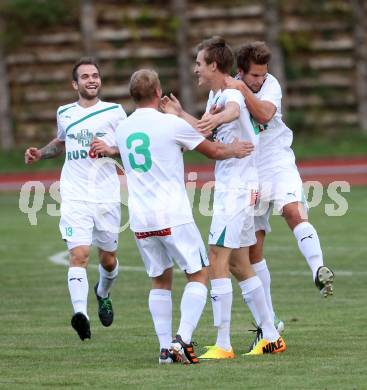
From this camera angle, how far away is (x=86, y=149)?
35.2ft

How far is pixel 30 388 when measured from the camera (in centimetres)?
773

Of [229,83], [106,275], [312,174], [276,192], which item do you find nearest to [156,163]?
[229,83]

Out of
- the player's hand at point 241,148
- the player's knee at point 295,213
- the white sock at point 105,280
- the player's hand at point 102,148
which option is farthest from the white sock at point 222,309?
the white sock at point 105,280

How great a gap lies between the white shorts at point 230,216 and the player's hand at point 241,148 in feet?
1.37

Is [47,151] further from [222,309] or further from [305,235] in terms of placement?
[222,309]

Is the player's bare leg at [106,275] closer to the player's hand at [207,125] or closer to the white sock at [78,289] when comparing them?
the white sock at [78,289]

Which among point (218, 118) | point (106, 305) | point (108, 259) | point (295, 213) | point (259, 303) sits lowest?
point (106, 305)

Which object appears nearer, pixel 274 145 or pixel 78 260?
pixel 274 145

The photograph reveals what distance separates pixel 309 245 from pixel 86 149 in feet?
6.78

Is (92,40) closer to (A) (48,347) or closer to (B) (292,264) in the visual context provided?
(B) (292,264)

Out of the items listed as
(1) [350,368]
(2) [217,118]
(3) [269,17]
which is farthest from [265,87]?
(3) [269,17]

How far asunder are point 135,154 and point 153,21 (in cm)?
3036

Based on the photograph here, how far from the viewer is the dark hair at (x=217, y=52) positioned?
8914 millimetres

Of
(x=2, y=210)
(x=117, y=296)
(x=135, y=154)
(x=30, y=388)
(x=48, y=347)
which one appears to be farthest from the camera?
(x=2, y=210)
